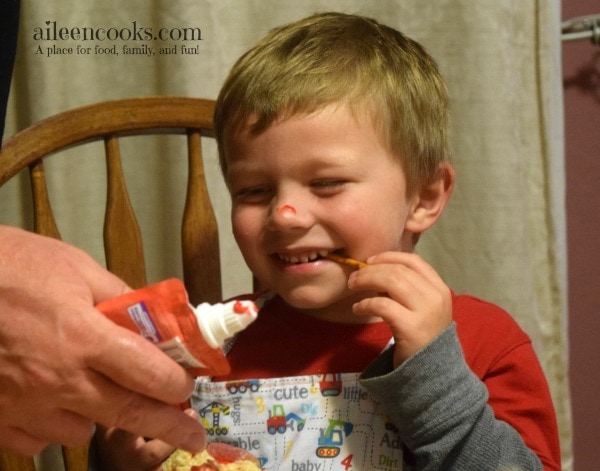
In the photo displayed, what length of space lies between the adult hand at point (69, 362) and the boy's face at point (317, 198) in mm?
270

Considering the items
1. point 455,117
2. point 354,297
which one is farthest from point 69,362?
point 455,117

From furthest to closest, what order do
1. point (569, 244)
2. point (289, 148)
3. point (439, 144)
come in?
point (569, 244)
point (439, 144)
point (289, 148)

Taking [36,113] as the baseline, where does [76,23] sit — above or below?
above

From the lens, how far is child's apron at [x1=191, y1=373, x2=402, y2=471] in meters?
0.81

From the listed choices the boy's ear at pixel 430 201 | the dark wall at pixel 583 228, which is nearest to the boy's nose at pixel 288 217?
the boy's ear at pixel 430 201

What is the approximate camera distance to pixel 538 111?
126 cm

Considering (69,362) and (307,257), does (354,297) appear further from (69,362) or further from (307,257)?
(69,362)

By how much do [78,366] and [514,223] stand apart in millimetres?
864

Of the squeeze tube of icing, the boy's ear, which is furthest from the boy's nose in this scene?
the squeeze tube of icing

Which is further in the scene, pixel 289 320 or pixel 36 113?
pixel 36 113

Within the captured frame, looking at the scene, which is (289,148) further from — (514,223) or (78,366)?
(514,223)

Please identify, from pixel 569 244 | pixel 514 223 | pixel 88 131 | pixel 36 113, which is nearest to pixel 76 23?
pixel 36 113

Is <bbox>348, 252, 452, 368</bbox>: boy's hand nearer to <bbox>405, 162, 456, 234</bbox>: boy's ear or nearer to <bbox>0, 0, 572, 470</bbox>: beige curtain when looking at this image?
<bbox>405, 162, 456, 234</bbox>: boy's ear

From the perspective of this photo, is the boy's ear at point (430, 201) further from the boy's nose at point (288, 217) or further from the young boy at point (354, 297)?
the boy's nose at point (288, 217)
